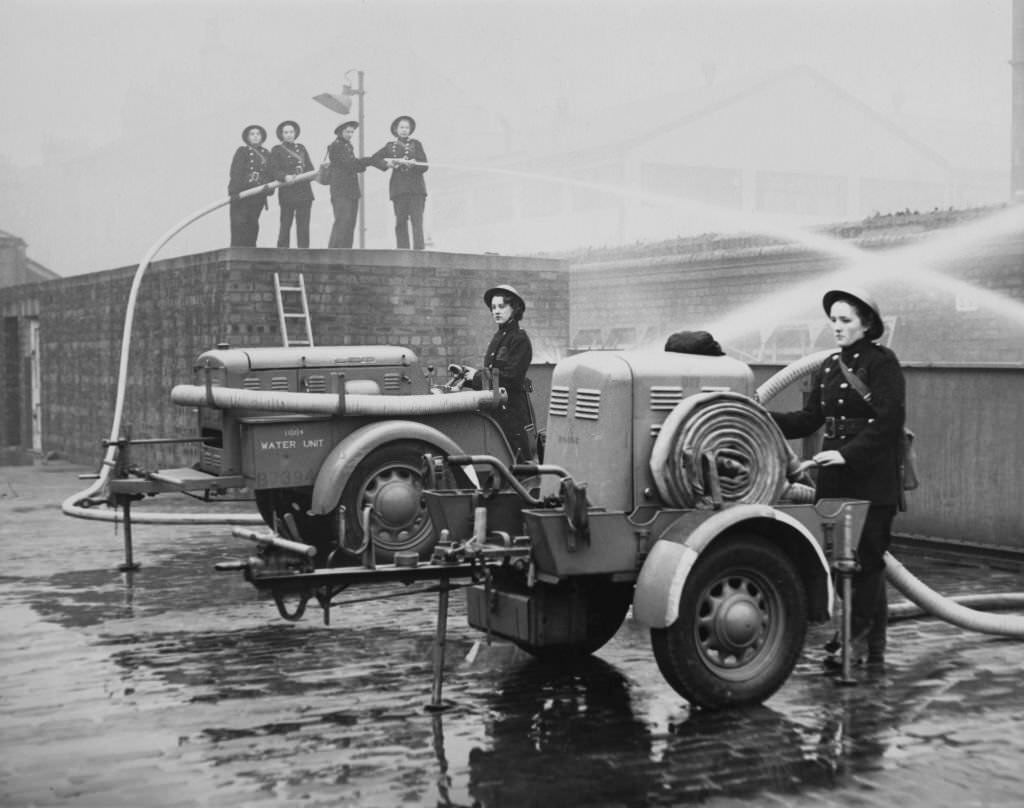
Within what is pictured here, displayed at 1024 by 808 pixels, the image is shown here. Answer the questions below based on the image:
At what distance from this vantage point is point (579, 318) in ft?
106

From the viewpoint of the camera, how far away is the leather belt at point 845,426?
797cm

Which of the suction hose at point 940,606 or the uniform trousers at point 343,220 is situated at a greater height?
the uniform trousers at point 343,220

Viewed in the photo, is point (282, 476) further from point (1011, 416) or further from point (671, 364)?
point (1011, 416)

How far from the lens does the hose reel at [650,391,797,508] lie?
705 centimetres

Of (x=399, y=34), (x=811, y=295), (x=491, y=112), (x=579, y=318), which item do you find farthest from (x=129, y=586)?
(x=399, y=34)

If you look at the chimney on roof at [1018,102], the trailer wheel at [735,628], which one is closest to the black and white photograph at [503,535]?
the trailer wheel at [735,628]

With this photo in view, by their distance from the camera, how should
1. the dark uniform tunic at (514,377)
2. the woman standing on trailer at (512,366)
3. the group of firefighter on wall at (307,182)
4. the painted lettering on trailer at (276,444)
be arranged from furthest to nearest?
the group of firefighter on wall at (307,182) → the dark uniform tunic at (514,377) → the woman standing on trailer at (512,366) → the painted lettering on trailer at (276,444)

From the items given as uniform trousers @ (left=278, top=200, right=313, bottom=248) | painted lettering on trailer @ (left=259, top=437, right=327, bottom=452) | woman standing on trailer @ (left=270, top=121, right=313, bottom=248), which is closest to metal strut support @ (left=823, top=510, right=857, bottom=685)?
painted lettering on trailer @ (left=259, top=437, right=327, bottom=452)

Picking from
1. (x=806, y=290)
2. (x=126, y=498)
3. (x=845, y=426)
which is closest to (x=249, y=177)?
(x=126, y=498)

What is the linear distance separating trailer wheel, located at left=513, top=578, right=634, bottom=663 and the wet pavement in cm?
14

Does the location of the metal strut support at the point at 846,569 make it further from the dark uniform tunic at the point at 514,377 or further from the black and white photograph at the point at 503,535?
the dark uniform tunic at the point at 514,377

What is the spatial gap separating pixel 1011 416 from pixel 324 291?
9.53 metres

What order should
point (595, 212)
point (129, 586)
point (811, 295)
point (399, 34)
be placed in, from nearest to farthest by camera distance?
point (129, 586), point (811, 295), point (595, 212), point (399, 34)

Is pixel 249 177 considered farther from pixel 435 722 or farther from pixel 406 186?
pixel 435 722
